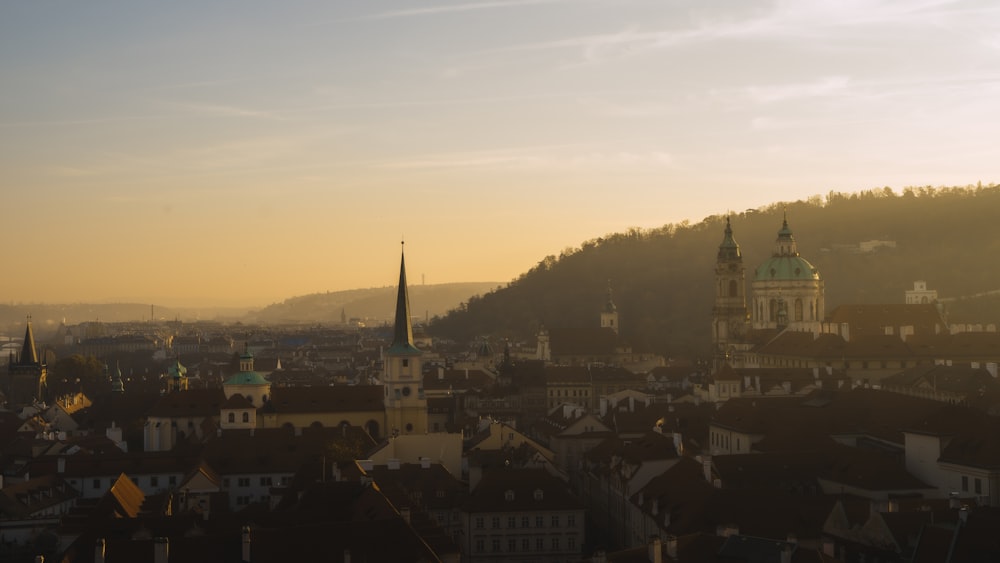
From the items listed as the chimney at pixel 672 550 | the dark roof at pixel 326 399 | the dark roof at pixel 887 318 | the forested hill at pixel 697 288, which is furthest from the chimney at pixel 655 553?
the forested hill at pixel 697 288

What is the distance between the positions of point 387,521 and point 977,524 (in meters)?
14.8

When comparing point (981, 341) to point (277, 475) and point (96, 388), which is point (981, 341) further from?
point (96, 388)

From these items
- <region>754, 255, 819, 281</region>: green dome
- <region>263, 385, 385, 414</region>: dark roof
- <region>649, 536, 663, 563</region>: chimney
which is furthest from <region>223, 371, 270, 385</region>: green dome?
<region>754, 255, 819, 281</region>: green dome

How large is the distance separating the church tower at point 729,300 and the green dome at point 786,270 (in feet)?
8.44

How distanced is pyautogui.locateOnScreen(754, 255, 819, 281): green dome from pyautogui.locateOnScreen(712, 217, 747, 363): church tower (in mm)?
2573

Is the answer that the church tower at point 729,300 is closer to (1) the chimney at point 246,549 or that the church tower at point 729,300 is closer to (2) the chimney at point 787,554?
(2) the chimney at point 787,554

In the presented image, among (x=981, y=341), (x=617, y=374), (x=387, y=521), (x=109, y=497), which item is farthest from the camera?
(x=617, y=374)

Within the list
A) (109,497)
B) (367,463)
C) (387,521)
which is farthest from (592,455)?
(387,521)

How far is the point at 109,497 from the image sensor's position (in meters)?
46.0

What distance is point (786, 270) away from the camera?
419ft

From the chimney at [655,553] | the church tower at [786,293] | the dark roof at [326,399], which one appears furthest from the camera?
the church tower at [786,293]

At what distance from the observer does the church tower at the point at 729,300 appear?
426ft

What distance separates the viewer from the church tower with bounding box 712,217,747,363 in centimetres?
Result: 12975

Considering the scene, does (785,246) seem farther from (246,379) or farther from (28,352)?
(28,352)
